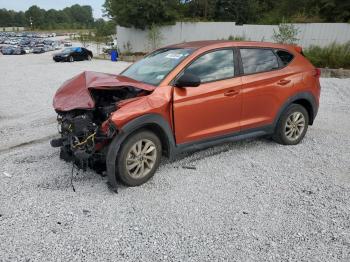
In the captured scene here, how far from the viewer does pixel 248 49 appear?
5.07 meters

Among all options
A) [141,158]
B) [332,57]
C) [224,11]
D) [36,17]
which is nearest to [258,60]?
[141,158]

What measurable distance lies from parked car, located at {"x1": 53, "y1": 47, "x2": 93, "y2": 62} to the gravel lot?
22.8m

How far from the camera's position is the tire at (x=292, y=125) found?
546cm

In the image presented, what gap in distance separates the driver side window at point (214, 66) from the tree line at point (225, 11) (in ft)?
65.7

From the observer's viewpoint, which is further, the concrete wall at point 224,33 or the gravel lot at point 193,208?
the concrete wall at point 224,33

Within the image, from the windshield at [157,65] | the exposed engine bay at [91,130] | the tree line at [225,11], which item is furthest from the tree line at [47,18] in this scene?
the exposed engine bay at [91,130]

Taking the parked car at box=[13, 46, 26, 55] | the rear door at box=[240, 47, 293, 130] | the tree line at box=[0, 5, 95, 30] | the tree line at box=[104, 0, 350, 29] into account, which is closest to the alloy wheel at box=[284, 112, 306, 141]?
the rear door at box=[240, 47, 293, 130]

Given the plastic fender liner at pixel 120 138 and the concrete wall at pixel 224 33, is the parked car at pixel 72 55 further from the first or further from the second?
the plastic fender liner at pixel 120 138

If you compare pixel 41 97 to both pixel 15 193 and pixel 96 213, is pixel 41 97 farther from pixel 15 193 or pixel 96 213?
pixel 96 213

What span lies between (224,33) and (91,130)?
23.4 meters

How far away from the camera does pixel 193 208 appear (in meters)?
3.77

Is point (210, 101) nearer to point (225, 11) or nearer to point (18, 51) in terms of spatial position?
point (225, 11)

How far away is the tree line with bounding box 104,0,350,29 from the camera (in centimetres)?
2419

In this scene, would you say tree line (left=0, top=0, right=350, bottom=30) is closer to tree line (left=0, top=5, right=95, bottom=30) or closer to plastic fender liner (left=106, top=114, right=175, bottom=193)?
plastic fender liner (left=106, top=114, right=175, bottom=193)
